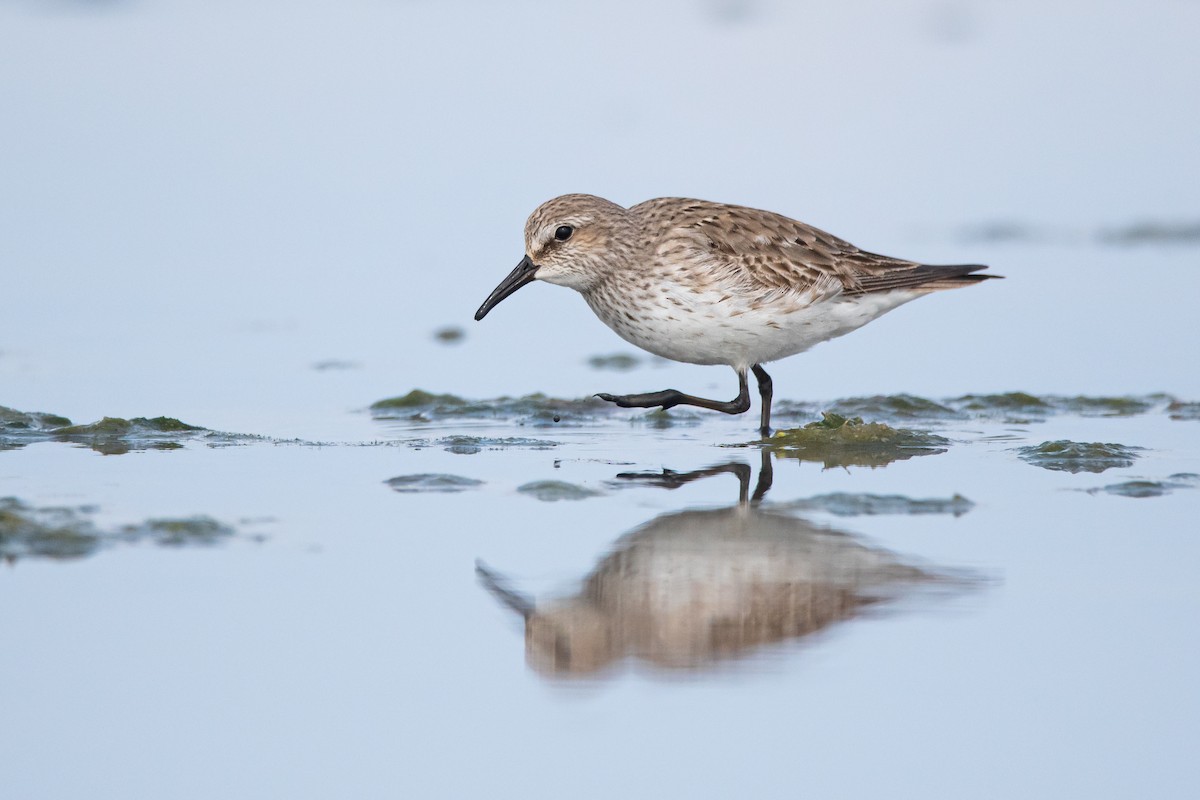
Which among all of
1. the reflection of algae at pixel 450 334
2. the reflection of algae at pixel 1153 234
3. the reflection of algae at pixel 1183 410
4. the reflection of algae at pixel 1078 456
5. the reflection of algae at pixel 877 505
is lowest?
the reflection of algae at pixel 877 505

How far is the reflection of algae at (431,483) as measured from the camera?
716 centimetres

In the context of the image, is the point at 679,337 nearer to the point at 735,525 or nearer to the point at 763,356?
the point at 763,356

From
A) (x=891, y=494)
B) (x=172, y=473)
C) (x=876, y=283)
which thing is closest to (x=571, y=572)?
(x=891, y=494)

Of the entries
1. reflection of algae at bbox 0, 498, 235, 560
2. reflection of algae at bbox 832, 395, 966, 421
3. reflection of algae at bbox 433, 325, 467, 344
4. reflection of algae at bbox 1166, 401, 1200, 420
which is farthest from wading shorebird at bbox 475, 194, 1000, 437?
reflection of algae at bbox 0, 498, 235, 560

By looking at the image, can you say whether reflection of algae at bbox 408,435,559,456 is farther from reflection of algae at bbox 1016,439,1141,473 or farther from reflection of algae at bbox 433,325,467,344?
reflection of algae at bbox 433,325,467,344

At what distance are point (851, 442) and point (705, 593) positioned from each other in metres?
2.83

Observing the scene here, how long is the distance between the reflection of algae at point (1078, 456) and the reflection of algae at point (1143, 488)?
0.41 m

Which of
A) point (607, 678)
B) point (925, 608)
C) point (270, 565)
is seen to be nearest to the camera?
point (607, 678)

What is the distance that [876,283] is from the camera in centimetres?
920

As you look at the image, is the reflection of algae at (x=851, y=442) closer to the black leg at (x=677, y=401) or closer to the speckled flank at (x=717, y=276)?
the black leg at (x=677, y=401)

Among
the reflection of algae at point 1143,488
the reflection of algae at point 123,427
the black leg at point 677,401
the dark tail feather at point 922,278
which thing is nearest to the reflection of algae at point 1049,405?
the dark tail feather at point 922,278

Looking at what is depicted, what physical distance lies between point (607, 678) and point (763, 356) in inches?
171

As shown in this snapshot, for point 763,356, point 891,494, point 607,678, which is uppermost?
point 763,356

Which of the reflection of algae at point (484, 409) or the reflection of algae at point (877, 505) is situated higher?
the reflection of algae at point (484, 409)
